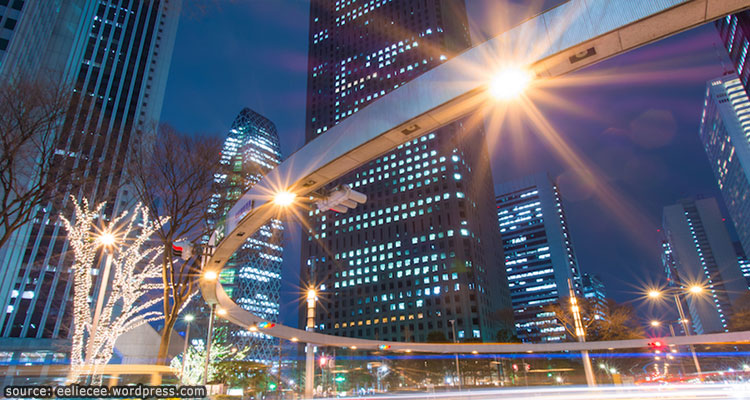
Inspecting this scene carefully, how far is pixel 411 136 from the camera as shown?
6340mm

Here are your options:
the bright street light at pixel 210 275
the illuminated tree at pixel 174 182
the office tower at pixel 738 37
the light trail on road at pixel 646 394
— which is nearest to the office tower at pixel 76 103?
the illuminated tree at pixel 174 182

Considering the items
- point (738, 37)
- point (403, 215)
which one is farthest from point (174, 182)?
point (403, 215)

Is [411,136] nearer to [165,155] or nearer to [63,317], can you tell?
[165,155]

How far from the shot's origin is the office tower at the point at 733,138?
529 ft

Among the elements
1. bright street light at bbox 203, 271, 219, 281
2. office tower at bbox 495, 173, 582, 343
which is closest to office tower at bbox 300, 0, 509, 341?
office tower at bbox 495, 173, 582, 343

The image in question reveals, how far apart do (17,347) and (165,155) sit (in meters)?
63.3

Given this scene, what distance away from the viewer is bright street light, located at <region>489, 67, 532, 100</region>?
515cm

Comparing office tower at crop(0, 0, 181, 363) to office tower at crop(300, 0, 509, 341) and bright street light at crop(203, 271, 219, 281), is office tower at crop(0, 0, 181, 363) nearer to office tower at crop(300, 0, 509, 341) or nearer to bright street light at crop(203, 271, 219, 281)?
bright street light at crop(203, 271, 219, 281)

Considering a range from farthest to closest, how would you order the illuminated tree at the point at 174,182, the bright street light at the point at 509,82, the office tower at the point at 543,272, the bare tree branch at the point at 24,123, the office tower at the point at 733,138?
the office tower at the point at 543,272 < the office tower at the point at 733,138 < the illuminated tree at the point at 174,182 < the bare tree branch at the point at 24,123 < the bright street light at the point at 509,82

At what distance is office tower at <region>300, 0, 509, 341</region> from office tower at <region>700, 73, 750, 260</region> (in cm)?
11272

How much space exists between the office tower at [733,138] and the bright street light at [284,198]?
210098 mm

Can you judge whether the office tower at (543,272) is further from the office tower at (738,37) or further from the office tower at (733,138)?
the office tower at (738,37)

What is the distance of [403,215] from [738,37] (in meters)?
83.9

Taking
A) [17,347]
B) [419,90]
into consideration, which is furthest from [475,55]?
[17,347]
